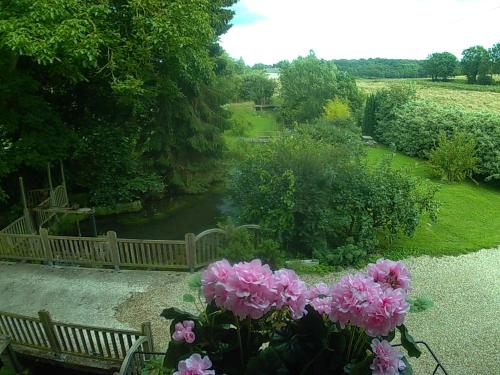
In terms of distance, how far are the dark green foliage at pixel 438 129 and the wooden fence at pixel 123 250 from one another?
327 inches

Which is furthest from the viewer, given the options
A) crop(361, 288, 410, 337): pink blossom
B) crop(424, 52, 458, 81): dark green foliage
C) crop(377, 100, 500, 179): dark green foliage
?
crop(424, 52, 458, 81): dark green foliage

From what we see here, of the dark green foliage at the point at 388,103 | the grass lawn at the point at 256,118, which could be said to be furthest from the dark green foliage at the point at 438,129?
the grass lawn at the point at 256,118

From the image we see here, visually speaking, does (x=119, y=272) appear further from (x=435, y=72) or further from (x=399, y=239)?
(x=435, y=72)

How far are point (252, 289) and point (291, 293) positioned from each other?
0.65 feet

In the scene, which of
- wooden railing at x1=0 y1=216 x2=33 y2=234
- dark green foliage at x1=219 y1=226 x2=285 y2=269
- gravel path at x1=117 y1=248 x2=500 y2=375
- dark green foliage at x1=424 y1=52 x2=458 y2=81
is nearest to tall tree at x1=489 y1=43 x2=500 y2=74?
dark green foliage at x1=424 y1=52 x2=458 y2=81

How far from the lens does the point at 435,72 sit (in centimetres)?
2558

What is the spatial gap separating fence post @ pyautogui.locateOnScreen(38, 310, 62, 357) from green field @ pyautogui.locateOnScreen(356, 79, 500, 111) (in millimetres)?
18628

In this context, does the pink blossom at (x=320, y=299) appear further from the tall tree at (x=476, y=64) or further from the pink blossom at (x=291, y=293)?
the tall tree at (x=476, y=64)

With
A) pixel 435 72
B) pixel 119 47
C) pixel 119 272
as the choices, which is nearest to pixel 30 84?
pixel 119 47

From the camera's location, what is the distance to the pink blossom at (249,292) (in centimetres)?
150

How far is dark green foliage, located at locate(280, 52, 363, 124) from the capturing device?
2450cm

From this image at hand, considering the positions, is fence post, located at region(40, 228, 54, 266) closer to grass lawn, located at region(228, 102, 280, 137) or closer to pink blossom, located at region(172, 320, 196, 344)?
pink blossom, located at region(172, 320, 196, 344)

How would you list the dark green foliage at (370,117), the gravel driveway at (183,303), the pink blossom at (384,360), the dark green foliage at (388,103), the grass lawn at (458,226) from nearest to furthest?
the pink blossom at (384,360), the gravel driveway at (183,303), the grass lawn at (458,226), the dark green foliage at (388,103), the dark green foliage at (370,117)

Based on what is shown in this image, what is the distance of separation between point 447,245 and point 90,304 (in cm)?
770
